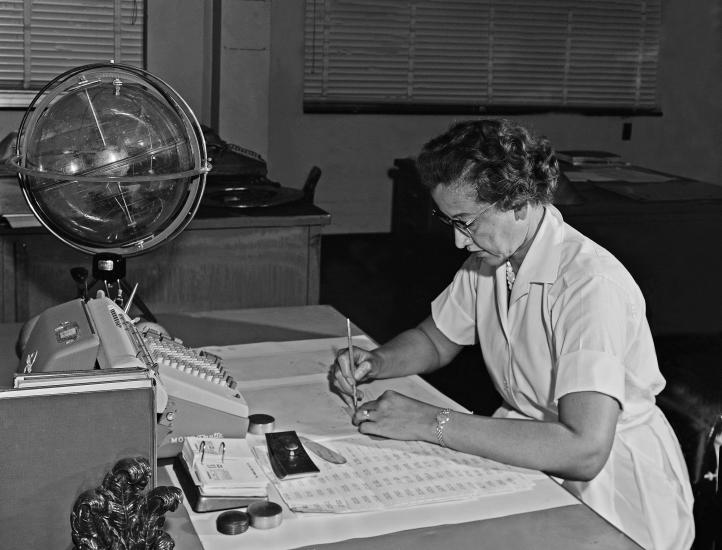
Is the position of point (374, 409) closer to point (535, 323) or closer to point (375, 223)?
point (535, 323)

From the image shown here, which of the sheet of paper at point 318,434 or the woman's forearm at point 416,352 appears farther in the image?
the woman's forearm at point 416,352

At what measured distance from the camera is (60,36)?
252 inches

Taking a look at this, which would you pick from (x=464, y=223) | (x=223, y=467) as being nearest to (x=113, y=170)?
(x=223, y=467)

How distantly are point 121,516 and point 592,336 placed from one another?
0.91 meters

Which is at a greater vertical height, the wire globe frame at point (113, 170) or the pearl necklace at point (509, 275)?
the wire globe frame at point (113, 170)

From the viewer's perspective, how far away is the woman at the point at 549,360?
164 cm

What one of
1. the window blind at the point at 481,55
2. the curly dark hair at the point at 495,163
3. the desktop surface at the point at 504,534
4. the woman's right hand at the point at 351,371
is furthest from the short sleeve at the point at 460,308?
the window blind at the point at 481,55

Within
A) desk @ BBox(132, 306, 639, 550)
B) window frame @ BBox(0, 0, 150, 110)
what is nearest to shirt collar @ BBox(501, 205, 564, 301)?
desk @ BBox(132, 306, 639, 550)

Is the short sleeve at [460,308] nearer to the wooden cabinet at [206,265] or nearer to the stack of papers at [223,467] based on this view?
the stack of papers at [223,467]

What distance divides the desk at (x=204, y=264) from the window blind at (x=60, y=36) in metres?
3.08

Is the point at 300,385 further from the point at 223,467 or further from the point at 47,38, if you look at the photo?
the point at 47,38

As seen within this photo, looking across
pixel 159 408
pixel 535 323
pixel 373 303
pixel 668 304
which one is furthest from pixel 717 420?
pixel 373 303

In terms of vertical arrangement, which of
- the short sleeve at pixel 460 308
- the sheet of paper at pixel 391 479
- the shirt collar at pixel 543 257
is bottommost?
the sheet of paper at pixel 391 479

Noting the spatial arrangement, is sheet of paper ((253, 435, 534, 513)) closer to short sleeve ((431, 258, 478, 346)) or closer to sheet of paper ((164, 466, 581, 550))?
sheet of paper ((164, 466, 581, 550))
